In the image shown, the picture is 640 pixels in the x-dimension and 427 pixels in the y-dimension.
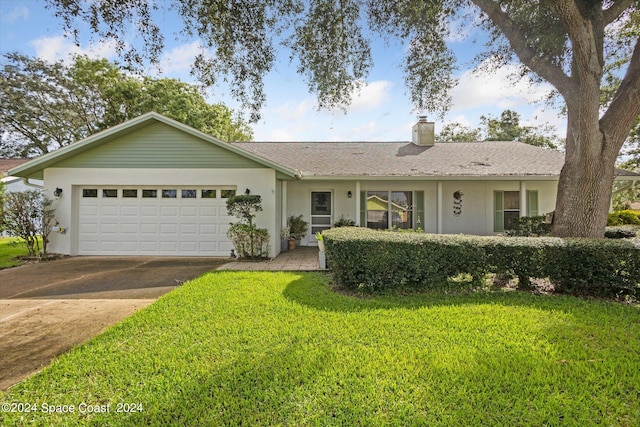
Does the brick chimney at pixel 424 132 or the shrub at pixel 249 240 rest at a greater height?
the brick chimney at pixel 424 132

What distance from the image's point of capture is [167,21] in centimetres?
633

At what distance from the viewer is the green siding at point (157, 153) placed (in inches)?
385

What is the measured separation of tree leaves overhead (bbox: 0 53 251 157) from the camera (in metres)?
21.5

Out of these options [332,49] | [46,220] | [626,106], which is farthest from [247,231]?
[626,106]

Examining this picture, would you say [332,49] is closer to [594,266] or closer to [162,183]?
[162,183]

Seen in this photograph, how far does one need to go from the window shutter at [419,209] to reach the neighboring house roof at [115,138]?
5.42 metres

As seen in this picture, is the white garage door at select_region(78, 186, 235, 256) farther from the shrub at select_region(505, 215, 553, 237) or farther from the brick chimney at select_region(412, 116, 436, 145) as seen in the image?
the shrub at select_region(505, 215, 553, 237)

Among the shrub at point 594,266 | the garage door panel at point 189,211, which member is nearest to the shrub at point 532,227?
the shrub at point 594,266

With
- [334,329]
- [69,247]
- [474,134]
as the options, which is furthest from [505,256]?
[474,134]

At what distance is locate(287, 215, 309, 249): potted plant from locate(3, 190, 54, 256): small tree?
7689 millimetres

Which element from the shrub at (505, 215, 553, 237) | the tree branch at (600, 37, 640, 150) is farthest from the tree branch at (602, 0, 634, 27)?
the shrub at (505, 215, 553, 237)

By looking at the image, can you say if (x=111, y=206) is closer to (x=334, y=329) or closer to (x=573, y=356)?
(x=334, y=329)

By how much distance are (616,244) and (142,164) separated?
1193 cm

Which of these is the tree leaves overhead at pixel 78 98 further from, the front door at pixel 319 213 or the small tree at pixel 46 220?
the front door at pixel 319 213
